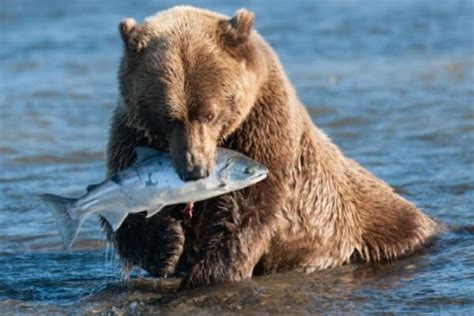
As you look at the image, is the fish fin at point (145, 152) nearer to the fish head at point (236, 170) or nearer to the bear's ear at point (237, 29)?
the fish head at point (236, 170)

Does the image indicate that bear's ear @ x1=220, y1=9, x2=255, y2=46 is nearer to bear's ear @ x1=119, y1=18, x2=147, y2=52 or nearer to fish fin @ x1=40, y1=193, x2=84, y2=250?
bear's ear @ x1=119, y1=18, x2=147, y2=52

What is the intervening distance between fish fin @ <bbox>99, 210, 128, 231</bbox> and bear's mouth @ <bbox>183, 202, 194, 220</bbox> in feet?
1.70

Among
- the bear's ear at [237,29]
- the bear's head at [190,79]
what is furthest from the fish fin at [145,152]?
the bear's ear at [237,29]

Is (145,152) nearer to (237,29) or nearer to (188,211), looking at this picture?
(188,211)

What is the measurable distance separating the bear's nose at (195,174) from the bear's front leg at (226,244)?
75cm

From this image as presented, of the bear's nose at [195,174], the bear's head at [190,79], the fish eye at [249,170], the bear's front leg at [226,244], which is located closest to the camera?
the bear's nose at [195,174]

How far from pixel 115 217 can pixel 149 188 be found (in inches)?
12.6

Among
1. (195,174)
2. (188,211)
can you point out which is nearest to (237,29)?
(195,174)

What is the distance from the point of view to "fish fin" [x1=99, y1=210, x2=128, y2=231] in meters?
6.46

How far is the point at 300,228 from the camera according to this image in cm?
739

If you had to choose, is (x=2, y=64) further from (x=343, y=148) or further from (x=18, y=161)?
(x=343, y=148)

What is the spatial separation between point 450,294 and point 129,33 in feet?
8.26

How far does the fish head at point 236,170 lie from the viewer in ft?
20.8

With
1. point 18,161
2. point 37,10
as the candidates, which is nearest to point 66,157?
point 18,161
